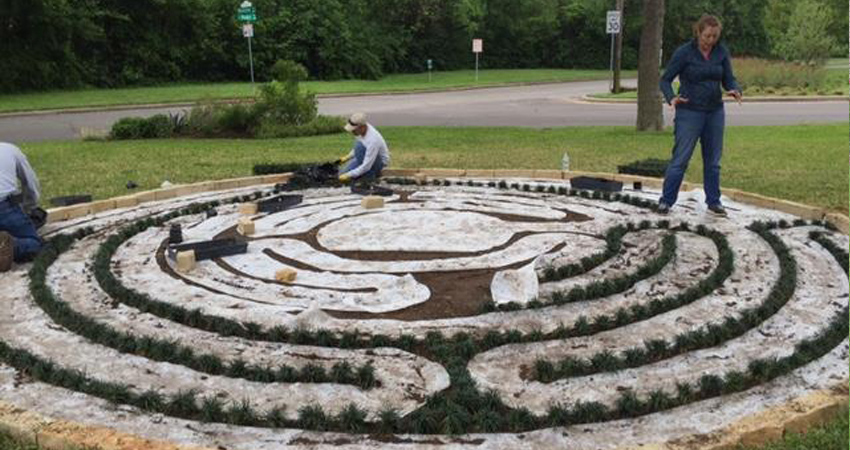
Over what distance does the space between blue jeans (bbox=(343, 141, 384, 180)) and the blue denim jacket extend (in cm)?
338

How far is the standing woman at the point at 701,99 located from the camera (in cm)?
671

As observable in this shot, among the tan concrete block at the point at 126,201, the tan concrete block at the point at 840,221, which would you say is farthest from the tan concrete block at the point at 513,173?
the tan concrete block at the point at 126,201

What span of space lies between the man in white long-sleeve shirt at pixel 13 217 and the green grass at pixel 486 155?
8.88ft

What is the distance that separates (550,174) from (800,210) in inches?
117

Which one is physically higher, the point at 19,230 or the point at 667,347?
the point at 19,230

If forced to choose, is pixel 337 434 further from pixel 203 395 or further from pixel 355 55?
pixel 355 55

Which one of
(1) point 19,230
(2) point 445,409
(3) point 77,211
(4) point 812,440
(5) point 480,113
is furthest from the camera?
(5) point 480,113

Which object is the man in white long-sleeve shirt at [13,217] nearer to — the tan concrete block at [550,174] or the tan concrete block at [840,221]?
the tan concrete block at [550,174]

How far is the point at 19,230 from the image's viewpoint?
598 cm

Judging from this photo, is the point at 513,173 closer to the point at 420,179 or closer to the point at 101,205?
the point at 420,179

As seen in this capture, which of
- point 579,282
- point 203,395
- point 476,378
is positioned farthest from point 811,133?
point 203,395

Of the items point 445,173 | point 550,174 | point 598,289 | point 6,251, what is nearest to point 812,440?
point 598,289

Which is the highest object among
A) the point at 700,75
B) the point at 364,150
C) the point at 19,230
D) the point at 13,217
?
the point at 700,75

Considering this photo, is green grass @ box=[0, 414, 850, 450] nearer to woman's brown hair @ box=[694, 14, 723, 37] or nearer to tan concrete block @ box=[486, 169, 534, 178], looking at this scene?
woman's brown hair @ box=[694, 14, 723, 37]
